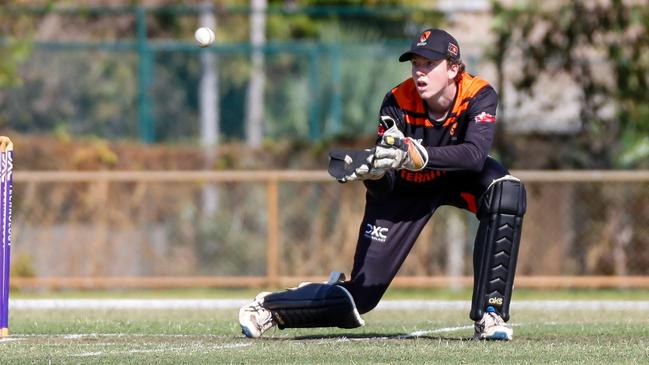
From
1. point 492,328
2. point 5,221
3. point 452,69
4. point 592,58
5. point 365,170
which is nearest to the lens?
point 365,170

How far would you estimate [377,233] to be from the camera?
7.99 m

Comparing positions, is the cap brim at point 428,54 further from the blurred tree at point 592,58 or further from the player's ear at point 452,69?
the blurred tree at point 592,58

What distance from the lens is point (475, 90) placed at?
26.2ft

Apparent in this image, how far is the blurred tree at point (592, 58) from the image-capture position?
17.0 m

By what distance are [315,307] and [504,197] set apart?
122cm

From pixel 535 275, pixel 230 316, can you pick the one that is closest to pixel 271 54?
pixel 535 275

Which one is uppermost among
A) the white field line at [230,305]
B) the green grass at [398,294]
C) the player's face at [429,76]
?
the player's face at [429,76]

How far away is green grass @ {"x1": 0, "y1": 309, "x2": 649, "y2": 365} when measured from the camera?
6797mm

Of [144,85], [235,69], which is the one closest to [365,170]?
[144,85]

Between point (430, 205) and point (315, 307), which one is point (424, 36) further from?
point (315, 307)

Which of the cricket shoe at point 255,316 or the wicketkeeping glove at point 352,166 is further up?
the wicketkeeping glove at point 352,166

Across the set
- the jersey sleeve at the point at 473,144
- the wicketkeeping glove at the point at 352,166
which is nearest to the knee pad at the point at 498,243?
the jersey sleeve at the point at 473,144

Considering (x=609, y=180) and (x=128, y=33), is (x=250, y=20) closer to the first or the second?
(x=128, y=33)

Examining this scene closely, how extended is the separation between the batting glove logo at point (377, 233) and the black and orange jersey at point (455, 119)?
331 mm
